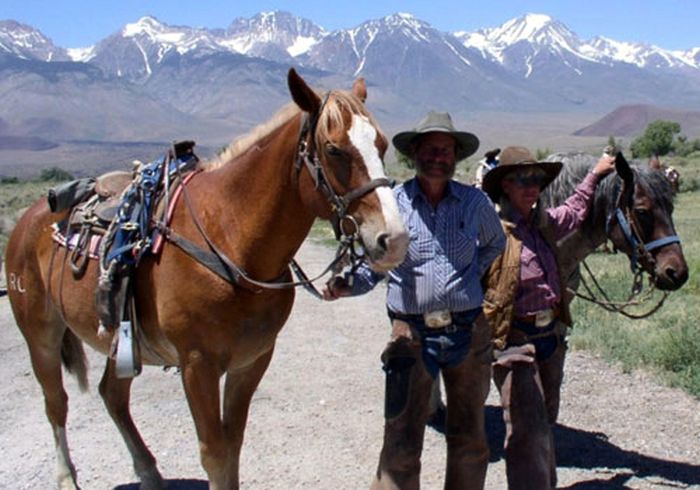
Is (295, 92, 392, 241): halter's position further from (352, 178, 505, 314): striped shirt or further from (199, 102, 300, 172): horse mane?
(352, 178, 505, 314): striped shirt

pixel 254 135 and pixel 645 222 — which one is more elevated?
pixel 254 135

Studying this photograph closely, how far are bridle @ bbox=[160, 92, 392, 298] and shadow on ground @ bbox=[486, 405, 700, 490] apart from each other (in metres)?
2.39

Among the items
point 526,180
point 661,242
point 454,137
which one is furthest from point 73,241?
point 661,242

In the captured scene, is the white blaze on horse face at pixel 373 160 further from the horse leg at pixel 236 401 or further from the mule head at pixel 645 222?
the mule head at pixel 645 222

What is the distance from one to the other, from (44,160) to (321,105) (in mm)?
208425

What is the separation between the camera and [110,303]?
4.11m

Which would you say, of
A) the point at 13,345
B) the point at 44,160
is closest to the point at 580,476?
the point at 13,345

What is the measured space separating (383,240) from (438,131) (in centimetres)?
86

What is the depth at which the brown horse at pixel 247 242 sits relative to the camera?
3.34 m

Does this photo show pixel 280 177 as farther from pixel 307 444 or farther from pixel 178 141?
pixel 307 444

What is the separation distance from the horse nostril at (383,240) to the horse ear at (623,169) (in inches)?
82.1

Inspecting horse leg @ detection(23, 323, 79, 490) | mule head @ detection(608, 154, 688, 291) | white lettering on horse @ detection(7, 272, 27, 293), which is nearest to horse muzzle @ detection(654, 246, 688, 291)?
mule head @ detection(608, 154, 688, 291)

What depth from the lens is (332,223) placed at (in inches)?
136

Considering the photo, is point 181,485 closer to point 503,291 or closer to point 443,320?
point 443,320
